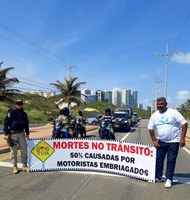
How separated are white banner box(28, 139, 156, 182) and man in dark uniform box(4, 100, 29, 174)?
0.20 m

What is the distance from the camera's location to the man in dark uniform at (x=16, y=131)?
7336 millimetres

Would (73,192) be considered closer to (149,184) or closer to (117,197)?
(117,197)

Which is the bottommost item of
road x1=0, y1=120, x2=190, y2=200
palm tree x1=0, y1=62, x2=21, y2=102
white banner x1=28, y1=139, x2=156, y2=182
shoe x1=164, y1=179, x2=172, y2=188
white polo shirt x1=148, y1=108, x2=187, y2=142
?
road x1=0, y1=120, x2=190, y2=200

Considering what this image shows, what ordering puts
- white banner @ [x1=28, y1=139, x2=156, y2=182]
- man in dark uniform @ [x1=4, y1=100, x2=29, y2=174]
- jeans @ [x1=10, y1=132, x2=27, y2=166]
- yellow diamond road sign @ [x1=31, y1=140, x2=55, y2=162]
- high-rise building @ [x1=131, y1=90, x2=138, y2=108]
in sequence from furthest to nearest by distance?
high-rise building @ [x1=131, y1=90, x2=138, y2=108], yellow diamond road sign @ [x1=31, y1=140, x2=55, y2=162], jeans @ [x1=10, y1=132, x2=27, y2=166], man in dark uniform @ [x1=4, y1=100, x2=29, y2=174], white banner @ [x1=28, y1=139, x2=156, y2=182]

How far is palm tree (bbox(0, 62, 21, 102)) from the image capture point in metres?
23.2

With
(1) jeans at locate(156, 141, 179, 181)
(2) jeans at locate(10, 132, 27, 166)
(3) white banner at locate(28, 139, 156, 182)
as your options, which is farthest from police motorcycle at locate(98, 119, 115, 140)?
(1) jeans at locate(156, 141, 179, 181)

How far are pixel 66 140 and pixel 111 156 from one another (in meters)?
1.30

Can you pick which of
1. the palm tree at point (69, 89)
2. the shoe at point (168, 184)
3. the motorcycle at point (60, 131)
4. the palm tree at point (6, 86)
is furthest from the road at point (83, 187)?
the palm tree at point (69, 89)

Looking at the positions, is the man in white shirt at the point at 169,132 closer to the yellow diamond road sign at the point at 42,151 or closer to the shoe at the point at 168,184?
the shoe at the point at 168,184

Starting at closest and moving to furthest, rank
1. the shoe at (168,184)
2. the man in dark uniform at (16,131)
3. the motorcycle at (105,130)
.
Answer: the shoe at (168,184) → the man in dark uniform at (16,131) → the motorcycle at (105,130)

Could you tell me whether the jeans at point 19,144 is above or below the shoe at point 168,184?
above

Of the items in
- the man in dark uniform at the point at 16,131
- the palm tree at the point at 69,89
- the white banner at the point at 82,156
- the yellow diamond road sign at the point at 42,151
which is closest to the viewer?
the white banner at the point at 82,156

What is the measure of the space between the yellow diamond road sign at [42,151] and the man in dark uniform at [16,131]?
1.01 feet

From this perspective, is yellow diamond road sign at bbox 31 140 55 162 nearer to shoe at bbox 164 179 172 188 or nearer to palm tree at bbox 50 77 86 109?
shoe at bbox 164 179 172 188
